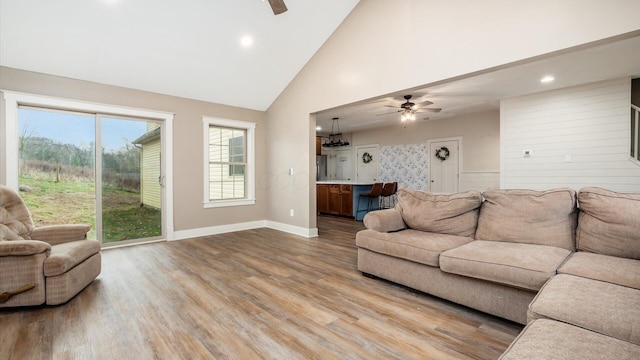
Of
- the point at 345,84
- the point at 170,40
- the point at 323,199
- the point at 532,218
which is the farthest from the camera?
the point at 323,199

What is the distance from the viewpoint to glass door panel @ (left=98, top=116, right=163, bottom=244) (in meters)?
4.23

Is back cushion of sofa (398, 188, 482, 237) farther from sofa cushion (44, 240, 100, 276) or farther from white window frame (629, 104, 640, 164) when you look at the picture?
white window frame (629, 104, 640, 164)

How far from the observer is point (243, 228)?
557 centimetres

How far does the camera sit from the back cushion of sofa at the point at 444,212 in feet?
9.59

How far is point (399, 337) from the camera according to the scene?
1896 mm

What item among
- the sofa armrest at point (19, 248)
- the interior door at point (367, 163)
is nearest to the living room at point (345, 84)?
the sofa armrest at point (19, 248)

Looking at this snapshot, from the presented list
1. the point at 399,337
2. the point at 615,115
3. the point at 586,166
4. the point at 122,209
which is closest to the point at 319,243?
the point at 399,337

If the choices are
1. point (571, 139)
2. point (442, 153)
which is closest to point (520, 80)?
point (571, 139)

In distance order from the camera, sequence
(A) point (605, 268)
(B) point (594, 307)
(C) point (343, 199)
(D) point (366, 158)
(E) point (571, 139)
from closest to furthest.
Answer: (B) point (594, 307) → (A) point (605, 268) → (E) point (571, 139) → (C) point (343, 199) → (D) point (366, 158)

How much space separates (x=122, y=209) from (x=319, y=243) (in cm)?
315

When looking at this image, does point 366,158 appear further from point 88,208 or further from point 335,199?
point 88,208

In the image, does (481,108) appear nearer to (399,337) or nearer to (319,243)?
(319,243)

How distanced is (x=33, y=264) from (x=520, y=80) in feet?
21.1

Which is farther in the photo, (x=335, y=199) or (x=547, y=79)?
(x=335, y=199)
